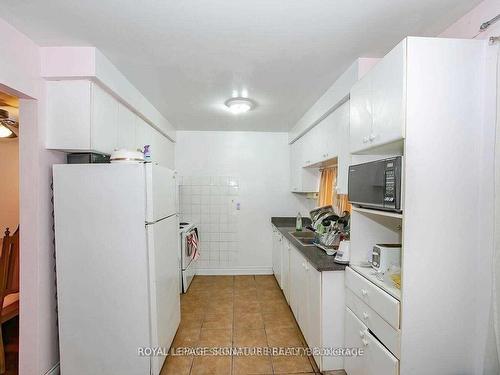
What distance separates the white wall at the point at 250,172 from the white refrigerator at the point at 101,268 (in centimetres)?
242

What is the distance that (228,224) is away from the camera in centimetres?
420

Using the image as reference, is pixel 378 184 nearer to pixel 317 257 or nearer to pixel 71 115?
pixel 317 257

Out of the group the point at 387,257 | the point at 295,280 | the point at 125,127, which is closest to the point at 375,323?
the point at 387,257

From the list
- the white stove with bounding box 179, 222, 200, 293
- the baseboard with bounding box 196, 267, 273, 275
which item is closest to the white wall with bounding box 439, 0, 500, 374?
the white stove with bounding box 179, 222, 200, 293

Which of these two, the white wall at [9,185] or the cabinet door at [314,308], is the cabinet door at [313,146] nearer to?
the cabinet door at [314,308]

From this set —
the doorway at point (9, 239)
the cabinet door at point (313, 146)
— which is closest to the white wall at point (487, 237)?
the cabinet door at point (313, 146)

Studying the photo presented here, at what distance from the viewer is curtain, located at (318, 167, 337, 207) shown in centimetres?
312

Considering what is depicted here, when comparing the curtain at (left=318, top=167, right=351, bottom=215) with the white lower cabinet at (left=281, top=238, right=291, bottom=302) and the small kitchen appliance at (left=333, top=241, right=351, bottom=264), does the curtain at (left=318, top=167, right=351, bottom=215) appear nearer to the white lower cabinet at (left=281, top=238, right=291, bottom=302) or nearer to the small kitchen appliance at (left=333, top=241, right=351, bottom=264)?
the white lower cabinet at (left=281, top=238, right=291, bottom=302)

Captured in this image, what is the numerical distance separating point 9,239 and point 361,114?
2.70m

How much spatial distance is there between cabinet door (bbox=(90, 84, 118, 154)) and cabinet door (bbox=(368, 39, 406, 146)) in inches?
74.2

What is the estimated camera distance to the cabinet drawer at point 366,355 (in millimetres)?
1334

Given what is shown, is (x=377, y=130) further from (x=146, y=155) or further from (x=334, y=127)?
(x=146, y=155)

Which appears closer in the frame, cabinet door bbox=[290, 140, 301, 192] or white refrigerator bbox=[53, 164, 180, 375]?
white refrigerator bbox=[53, 164, 180, 375]

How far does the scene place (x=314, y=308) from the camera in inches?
78.0
